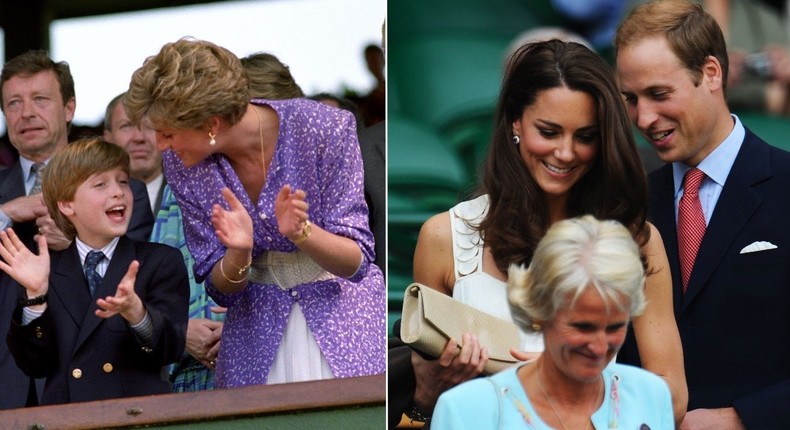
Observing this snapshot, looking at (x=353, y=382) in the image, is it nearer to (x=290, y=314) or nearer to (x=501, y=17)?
(x=290, y=314)

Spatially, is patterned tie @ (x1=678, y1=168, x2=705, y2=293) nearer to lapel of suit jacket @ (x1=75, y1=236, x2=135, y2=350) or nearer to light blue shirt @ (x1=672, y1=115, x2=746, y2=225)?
light blue shirt @ (x1=672, y1=115, x2=746, y2=225)

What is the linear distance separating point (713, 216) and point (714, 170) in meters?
0.16

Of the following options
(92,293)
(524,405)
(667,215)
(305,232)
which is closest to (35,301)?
(92,293)

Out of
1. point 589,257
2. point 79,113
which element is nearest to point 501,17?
point 589,257

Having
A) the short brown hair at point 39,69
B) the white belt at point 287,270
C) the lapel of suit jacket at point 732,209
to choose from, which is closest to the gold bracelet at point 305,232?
the white belt at point 287,270

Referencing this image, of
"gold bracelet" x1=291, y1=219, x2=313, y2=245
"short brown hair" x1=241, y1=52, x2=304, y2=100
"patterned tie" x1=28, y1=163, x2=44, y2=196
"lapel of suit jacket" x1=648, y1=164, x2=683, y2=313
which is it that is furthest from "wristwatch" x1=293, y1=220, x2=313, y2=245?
"patterned tie" x1=28, y1=163, x2=44, y2=196

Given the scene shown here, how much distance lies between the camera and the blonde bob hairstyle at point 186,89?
25.7 ft

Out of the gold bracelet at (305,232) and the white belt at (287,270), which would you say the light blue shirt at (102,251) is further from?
the gold bracelet at (305,232)

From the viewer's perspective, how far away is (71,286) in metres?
8.36

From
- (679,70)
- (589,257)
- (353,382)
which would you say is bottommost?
(353,382)

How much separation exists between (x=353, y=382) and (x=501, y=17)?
1545 mm

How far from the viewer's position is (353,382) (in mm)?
8273

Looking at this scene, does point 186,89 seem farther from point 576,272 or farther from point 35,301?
point 576,272

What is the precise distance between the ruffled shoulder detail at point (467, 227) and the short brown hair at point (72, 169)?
1.52m
